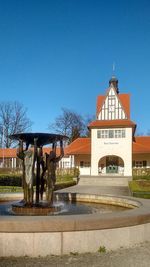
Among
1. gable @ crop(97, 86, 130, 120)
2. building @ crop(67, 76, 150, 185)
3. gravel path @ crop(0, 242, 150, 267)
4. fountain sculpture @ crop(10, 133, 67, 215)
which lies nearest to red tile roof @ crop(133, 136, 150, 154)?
building @ crop(67, 76, 150, 185)

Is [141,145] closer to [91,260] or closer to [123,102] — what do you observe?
[123,102]

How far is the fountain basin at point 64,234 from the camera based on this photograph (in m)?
6.53

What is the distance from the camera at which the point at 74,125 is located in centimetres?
6981

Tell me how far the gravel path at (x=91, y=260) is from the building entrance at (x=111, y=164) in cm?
3846

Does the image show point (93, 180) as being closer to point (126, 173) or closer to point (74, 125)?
point (126, 173)

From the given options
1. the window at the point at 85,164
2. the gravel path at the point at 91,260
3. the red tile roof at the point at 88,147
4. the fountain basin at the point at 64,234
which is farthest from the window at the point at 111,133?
the gravel path at the point at 91,260

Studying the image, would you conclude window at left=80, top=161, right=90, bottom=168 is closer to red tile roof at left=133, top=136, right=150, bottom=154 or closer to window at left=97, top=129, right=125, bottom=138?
window at left=97, top=129, right=125, bottom=138

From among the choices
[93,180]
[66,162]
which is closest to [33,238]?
[93,180]

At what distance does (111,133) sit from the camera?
43906 mm

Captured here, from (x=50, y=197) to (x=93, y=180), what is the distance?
2852 centimetres

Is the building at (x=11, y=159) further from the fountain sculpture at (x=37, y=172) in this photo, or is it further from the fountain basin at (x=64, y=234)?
the fountain basin at (x=64, y=234)

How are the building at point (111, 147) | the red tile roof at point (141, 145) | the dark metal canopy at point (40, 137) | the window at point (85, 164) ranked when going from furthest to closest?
1. the window at point (85, 164)
2. the red tile roof at point (141, 145)
3. the building at point (111, 147)
4. the dark metal canopy at point (40, 137)

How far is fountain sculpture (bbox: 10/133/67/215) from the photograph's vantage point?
9719mm

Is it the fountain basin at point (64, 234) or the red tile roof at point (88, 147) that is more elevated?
the red tile roof at point (88, 147)
